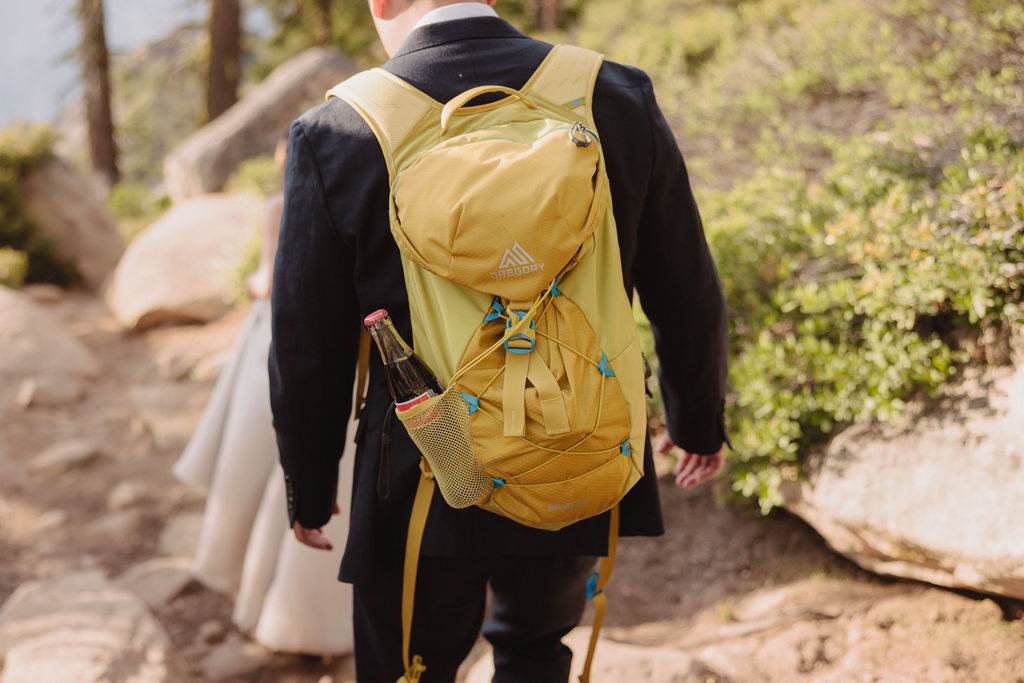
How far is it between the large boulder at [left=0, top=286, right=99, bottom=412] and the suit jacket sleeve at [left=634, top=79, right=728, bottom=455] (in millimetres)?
5688

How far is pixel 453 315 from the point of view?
4.41ft

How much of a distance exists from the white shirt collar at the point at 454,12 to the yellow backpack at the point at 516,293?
163 mm

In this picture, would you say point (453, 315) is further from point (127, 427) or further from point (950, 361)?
point (127, 427)

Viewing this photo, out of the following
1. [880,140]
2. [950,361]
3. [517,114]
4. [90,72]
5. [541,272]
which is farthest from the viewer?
[90,72]

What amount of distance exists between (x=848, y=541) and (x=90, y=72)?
16.0 metres

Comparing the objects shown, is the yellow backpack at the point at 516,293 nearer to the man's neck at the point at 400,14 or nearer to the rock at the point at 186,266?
the man's neck at the point at 400,14

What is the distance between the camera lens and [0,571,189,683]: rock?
2463 mm

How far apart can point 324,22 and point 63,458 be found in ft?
35.0

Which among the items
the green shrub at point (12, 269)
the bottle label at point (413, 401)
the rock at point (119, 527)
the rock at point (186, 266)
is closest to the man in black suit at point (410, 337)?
the bottle label at point (413, 401)

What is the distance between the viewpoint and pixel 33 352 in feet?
20.2

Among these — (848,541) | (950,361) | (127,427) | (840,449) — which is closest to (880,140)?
(950,361)

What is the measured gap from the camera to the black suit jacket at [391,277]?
141cm

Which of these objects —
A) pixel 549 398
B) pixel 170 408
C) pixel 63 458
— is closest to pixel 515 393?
pixel 549 398

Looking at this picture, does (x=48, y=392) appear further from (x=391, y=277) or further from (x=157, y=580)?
(x=391, y=277)
